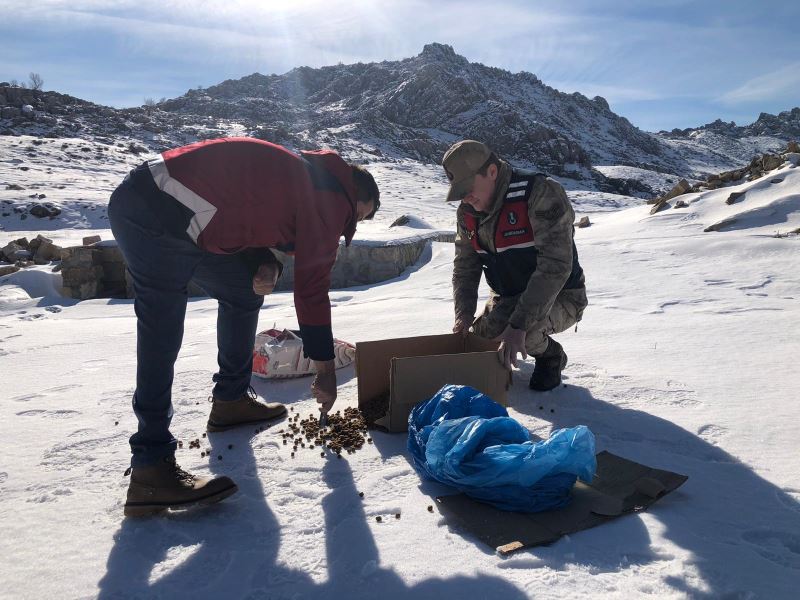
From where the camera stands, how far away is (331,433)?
2674 mm

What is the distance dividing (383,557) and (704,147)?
7879 centimetres

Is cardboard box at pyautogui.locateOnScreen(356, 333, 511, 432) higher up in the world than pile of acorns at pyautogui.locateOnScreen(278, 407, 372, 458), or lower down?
higher up

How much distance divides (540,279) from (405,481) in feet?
3.91

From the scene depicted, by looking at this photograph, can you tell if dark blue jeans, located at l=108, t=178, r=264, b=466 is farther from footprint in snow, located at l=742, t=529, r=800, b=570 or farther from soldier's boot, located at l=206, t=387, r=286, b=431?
footprint in snow, located at l=742, t=529, r=800, b=570

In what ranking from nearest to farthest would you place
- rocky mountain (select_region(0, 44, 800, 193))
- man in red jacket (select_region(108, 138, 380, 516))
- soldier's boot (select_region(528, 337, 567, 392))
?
man in red jacket (select_region(108, 138, 380, 516))
soldier's boot (select_region(528, 337, 567, 392))
rocky mountain (select_region(0, 44, 800, 193))

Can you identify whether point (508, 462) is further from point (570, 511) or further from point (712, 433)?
point (712, 433)

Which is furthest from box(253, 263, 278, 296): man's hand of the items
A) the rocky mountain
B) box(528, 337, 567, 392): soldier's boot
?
the rocky mountain

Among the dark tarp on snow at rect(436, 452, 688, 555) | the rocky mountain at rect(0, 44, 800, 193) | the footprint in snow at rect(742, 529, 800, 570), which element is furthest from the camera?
the rocky mountain at rect(0, 44, 800, 193)

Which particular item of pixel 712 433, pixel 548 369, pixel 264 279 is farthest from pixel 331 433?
pixel 712 433

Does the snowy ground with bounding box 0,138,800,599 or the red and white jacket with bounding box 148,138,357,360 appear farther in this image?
the red and white jacket with bounding box 148,138,357,360

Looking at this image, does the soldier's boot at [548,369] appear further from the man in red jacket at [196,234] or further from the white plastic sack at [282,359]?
the man in red jacket at [196,234]

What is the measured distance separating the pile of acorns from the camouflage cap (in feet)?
3.88

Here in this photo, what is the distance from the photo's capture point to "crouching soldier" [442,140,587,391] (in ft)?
9.27

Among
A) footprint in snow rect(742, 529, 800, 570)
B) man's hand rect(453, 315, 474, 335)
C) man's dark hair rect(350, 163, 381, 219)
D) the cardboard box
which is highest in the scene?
man's dark hair rect(350, 163, 381, 219)
